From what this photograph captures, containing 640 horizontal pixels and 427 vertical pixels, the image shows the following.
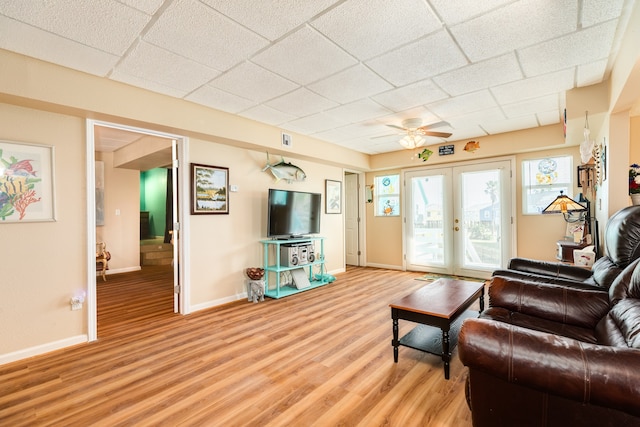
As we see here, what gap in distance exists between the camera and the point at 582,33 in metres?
2.17

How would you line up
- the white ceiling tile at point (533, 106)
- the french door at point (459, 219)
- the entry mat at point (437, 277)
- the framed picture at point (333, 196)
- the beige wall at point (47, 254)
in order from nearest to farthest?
1. the beige wall at point (47, 254)
2. the white ceiling tile at point (533, 106)
3. the french door at point (459, 219)
4. the entry mat at point (437, 277)
5. the framed picture at point (333, 196)

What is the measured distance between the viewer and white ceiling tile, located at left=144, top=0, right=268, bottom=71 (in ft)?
6.35

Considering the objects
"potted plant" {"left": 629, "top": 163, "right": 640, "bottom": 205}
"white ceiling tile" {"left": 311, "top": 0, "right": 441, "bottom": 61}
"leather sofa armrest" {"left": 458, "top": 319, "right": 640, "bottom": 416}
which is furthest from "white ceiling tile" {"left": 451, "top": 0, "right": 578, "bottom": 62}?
"leather sofa armrest" {"left": 458, "top": 319, "right": 640, "bottom": 416}

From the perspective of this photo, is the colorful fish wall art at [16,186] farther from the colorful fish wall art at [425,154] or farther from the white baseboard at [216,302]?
the colorful fish wall art at [425,154]

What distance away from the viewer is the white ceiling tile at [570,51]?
217cm

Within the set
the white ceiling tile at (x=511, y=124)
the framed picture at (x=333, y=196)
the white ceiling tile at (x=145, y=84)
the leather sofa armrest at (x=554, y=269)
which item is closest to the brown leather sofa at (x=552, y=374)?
the leather sofa armrest at (x=554, y=269)

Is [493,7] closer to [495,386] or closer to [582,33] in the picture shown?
[582,33]

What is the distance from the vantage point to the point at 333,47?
234 cm

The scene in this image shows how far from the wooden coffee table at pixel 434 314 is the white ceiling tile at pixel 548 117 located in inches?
105

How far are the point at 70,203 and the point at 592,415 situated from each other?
3936mm

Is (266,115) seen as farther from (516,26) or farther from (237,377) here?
(237,377)

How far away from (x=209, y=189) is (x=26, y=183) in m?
1.73

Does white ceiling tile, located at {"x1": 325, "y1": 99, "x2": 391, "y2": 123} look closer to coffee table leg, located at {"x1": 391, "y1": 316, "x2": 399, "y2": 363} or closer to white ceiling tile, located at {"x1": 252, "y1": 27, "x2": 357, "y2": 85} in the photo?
white ceiling tile, located at {"x1": 252, "y1": 27, "x2": 357, "y2": 85}

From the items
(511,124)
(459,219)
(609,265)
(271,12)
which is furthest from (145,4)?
(459,219)
